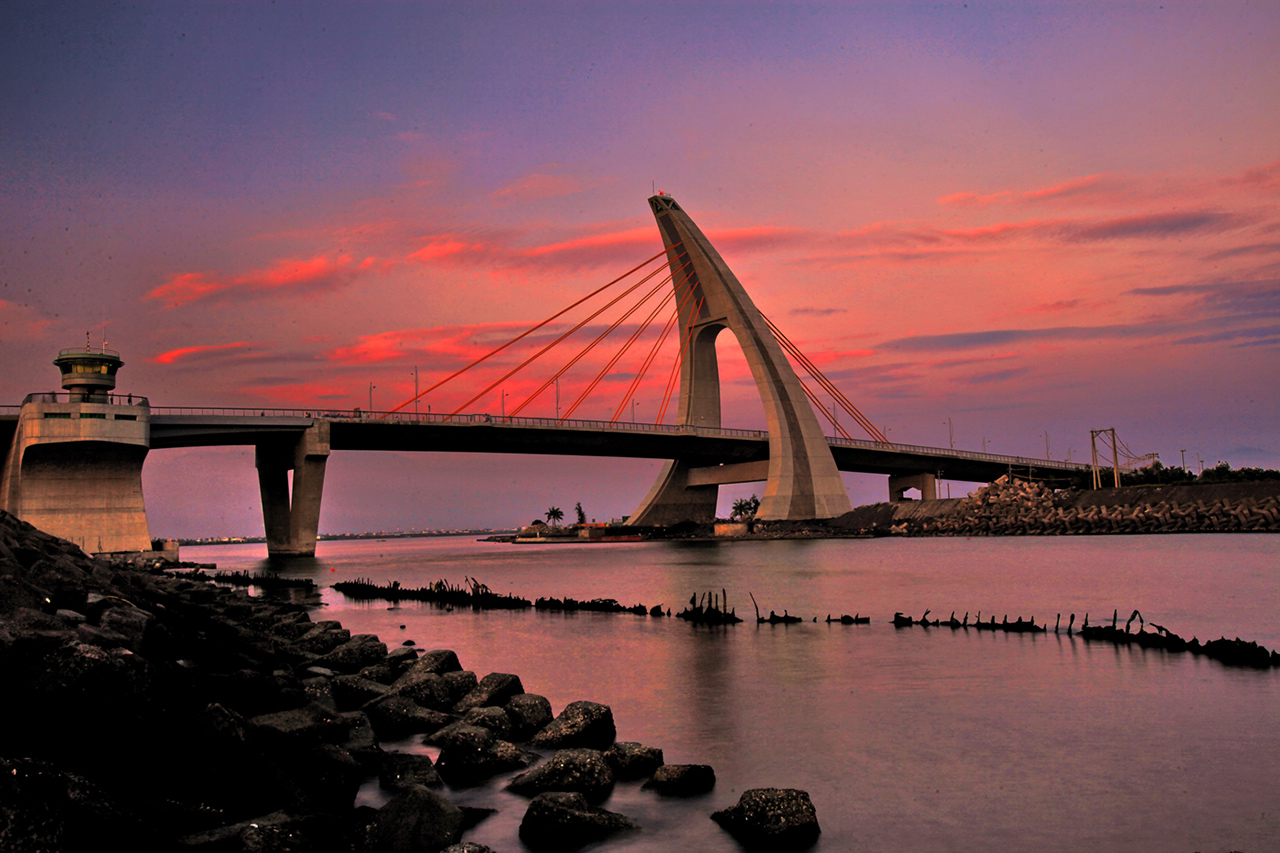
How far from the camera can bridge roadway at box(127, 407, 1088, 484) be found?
59.8 meters

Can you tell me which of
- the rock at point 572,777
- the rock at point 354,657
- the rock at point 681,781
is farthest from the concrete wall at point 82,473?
the rock at point 681,781

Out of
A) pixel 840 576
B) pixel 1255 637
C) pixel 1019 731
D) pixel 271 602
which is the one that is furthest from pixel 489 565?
pixel 1019 731

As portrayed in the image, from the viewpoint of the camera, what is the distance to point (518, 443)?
241 ft

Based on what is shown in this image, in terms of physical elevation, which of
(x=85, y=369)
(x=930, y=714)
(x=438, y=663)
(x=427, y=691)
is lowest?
(x=930, y=714)

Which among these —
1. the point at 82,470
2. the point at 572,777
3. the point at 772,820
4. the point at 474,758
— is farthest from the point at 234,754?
the point at 82,470

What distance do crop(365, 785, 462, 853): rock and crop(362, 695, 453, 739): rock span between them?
4.28 metres

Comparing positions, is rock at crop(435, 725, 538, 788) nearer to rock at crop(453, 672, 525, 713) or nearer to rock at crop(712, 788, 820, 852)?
rock at crop(453, 672, 525, 713)

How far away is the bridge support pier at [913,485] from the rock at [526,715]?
343 ft

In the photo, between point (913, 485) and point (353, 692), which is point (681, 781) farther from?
point (913, 485)

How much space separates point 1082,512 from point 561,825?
85472 mm

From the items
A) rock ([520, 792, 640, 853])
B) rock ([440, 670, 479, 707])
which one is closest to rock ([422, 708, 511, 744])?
rock ([440, 670, 479, 707])

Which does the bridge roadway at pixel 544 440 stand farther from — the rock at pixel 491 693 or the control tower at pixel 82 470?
the rock at pixel 491 693

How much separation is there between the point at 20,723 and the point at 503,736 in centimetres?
530

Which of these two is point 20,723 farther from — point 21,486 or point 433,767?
point 21,486
